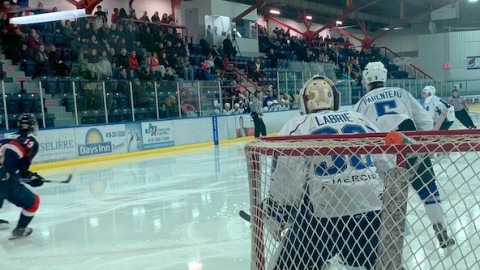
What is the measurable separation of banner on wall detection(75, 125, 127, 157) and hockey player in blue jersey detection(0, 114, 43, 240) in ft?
20.3

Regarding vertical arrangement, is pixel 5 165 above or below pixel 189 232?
above

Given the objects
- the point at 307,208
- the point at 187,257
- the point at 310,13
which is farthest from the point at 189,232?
the point at 310,13

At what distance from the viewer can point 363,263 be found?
1.85 metres

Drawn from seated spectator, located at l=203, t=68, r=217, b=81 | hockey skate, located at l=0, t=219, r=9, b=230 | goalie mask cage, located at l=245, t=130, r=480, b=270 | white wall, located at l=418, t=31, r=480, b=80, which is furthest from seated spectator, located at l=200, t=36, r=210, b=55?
goalie mask cage, located at l=245, t=130, r=480, b=270

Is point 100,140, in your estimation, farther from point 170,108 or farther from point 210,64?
point 210,64

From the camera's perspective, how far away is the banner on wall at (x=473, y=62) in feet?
95.9

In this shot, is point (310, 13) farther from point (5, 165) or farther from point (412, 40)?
point (5, 165)

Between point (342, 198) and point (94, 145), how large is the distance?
1009cm

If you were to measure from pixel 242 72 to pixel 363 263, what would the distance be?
58.7 feet

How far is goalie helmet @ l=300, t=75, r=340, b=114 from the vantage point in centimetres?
205

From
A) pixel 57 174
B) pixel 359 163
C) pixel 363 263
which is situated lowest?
pixel 57 174

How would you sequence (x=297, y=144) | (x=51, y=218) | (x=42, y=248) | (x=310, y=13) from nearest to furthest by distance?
1. (x=297, y=144)
2. (x=42, y=248)
3. (x=51, y=218)
4. (x=310, y=13)

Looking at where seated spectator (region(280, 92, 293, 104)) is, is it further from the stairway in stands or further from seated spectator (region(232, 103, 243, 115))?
the stairway in stands

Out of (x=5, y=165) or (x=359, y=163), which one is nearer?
(x=359, y=163)
